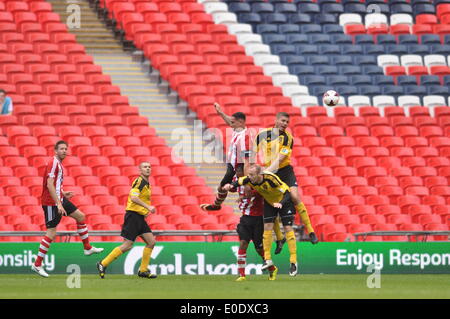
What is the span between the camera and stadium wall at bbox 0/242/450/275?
18.3 metres

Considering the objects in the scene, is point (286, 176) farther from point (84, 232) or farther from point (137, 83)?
point (137, 83)

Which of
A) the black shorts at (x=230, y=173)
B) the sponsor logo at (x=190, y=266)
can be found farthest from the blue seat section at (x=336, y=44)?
the black shorts at (x=230, y=173)

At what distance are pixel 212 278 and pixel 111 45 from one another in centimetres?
1299

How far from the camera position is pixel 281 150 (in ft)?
52.0

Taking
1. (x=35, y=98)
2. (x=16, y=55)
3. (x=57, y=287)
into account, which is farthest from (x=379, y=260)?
(x=16, y=55)

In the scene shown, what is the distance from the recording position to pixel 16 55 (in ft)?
82.7

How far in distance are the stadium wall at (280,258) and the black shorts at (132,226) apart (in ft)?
7.81

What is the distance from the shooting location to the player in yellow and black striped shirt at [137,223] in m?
15.8

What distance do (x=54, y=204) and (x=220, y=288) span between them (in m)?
3.82

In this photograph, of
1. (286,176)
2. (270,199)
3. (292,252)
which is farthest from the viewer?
(286,176)

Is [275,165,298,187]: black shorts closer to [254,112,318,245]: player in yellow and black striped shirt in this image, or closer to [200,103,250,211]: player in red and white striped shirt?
[254,112,318,245]: player in yellow and black striped shirt

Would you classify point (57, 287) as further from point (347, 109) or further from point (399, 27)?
point (399, 27)

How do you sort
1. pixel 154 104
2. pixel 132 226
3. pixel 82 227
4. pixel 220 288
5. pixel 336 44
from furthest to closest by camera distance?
pixel 336 44 < pixel 154 104 < pixel 82 227 < pixel 132 226 < pixel 220 288

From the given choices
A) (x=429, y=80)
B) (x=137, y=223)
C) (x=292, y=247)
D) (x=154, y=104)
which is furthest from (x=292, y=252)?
(x=429, y=80)
